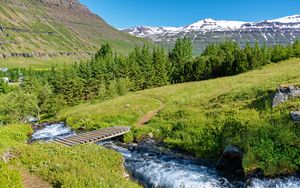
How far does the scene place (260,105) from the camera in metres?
32.8

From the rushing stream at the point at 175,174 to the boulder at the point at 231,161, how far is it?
791 mm

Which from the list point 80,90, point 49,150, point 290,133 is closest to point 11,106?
point 80,90

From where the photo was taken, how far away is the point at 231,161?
25.4 meters

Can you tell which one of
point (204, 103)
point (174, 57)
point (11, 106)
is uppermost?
point (174, 57)

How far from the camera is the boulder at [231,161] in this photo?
24.4 meters

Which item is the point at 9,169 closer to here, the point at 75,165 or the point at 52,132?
the point at 75,165

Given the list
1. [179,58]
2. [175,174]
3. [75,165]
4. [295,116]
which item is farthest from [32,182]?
[179,58]

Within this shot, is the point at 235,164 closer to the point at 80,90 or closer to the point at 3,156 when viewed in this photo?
the point at 3,156

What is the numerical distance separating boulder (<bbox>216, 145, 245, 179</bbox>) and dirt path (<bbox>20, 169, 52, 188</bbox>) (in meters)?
13.3

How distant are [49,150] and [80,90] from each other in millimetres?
62192

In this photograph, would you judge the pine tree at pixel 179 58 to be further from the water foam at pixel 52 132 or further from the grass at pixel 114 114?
the water foam at pixel 52 132

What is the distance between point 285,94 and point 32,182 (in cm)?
2410

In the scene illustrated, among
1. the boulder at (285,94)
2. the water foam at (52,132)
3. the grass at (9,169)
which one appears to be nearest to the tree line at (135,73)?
the water foam at (52,132)

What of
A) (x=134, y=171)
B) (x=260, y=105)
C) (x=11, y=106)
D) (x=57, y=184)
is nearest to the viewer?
(x=57, y=184)
